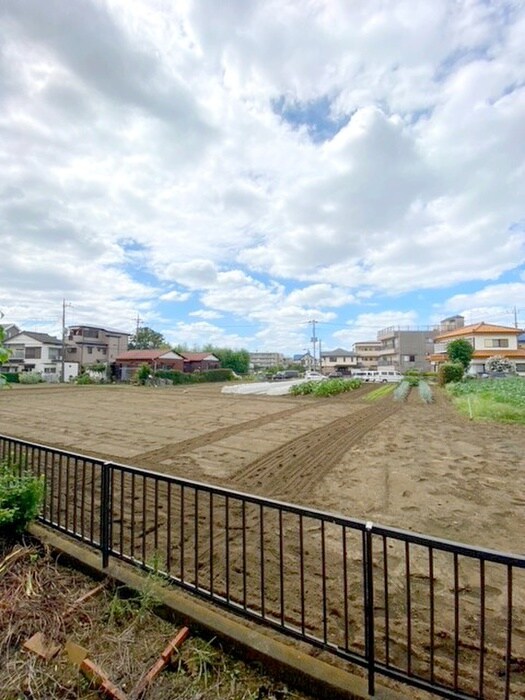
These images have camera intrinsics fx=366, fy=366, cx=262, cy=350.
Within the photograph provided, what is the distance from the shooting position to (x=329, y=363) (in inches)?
2482

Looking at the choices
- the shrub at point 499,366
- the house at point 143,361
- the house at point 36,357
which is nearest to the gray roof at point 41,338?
the house at point 36,357

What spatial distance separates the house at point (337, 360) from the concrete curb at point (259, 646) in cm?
5957

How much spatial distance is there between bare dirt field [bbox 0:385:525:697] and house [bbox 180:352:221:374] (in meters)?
29.6

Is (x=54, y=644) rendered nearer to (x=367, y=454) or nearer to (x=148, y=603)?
(x=148, y=603)

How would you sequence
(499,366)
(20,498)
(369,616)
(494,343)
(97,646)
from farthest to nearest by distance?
(494,343) < (499,366) < (20,498) < (97,646) < (369,616)

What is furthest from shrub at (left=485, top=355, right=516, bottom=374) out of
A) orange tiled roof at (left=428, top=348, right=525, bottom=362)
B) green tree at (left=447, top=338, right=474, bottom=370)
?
green tree at (left=447, top=338, right=474, bottom=370)

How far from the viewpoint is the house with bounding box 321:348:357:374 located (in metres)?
61.3

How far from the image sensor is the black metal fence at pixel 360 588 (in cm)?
165

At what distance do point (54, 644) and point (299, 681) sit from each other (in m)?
1.32

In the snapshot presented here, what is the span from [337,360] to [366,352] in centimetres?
666

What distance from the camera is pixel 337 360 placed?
205 ft

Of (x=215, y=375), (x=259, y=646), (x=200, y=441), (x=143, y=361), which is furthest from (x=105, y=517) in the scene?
(x=143, y=361)

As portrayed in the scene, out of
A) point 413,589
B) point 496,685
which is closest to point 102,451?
point 413,589

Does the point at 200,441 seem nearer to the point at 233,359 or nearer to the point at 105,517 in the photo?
the point at 105,517
